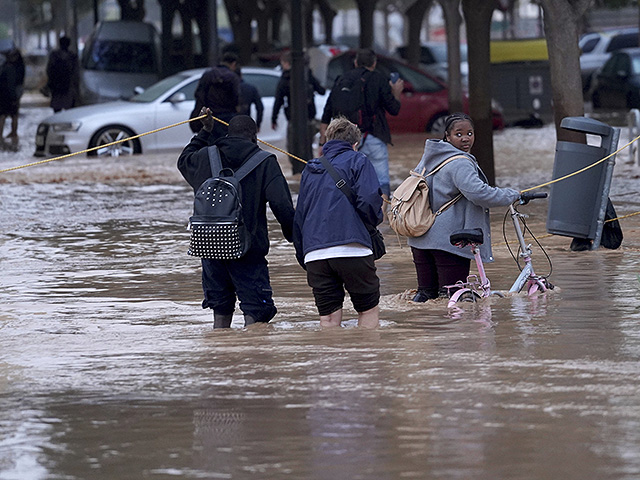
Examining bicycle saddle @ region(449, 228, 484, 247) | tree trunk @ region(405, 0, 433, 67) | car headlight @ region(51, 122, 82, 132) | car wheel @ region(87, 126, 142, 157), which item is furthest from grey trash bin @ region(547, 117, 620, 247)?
tree trunk @ region(405, 0, 433, 67)

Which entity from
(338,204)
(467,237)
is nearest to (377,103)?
(467,237)

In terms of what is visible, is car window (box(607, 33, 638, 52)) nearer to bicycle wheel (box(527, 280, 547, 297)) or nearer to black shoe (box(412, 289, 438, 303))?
bicycle wheel (box(527, 280, 547, 297))

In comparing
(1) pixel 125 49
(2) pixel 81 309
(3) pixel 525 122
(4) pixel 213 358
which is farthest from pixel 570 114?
(1) pixel 125 49

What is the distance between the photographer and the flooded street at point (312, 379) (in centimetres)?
519

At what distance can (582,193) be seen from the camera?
10.4m

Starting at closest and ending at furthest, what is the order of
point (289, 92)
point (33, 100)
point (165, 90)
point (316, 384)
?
point (316, 384), point (289, 92), point (165, 90), point (33, 100)

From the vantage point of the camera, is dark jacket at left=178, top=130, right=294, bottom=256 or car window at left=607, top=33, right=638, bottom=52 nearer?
dark jacket at left=178, top=130, right=294, bottom=256

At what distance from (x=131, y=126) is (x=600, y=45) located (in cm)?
2200

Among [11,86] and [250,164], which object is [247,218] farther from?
[11,86]

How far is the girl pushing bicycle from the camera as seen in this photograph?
25.9 feet

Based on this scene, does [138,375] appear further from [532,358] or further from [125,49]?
[125,49]

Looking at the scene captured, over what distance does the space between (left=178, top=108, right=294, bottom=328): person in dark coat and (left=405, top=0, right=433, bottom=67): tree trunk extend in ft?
84.2

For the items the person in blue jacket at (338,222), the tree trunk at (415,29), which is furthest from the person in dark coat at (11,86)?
the person in blue jacket at (338,222)

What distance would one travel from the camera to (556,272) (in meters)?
9.65
